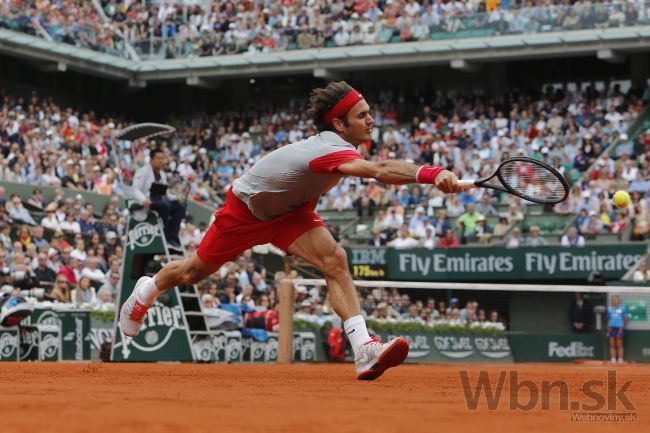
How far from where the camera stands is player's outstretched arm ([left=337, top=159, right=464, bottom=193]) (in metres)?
A: 7.38

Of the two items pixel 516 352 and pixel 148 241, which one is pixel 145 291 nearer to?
pixel 148 241

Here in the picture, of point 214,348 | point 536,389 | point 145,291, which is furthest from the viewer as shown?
point 214,348

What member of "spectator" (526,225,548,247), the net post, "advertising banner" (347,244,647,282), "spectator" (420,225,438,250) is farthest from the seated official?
"spectator" (526,225,548,247)

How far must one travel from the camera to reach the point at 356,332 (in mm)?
8383

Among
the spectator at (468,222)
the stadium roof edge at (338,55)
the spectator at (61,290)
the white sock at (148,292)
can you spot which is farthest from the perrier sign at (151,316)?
the stadium roof edge at (338,55)

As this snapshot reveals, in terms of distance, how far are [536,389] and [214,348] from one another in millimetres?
8282

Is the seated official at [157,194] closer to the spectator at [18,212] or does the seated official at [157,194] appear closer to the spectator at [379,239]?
the spectator at [18,212]

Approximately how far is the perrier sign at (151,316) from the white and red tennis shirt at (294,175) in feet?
16.9

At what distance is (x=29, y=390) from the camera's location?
23.3 ft

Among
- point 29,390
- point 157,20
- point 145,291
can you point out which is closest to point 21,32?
point 157,20

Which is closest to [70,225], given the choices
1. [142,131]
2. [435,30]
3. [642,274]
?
[142,131]

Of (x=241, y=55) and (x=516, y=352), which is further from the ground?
(x=241, y=55)

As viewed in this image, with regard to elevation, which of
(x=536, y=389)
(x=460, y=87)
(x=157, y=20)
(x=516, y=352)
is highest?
(x=157, y=20)

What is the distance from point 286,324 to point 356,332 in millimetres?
7678
